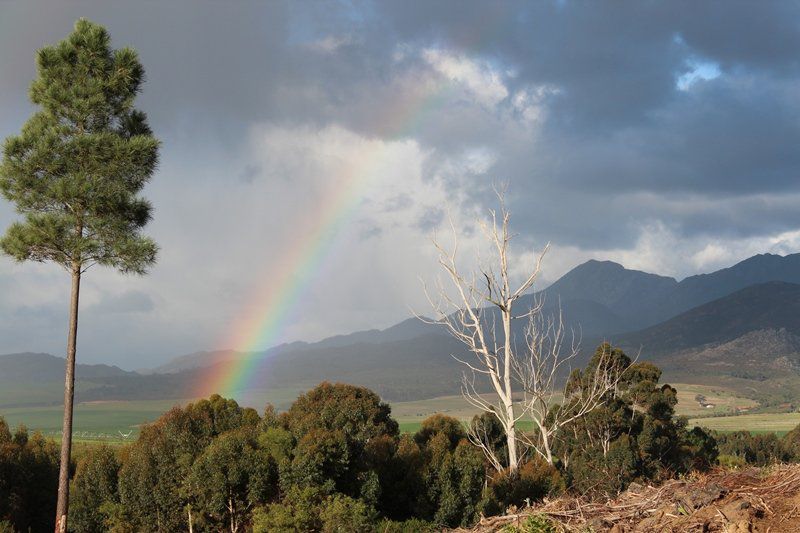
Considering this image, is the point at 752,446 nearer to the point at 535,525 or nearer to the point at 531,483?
the point at 531,483

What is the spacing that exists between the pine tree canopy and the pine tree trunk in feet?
2.70

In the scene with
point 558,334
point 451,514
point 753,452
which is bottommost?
point 753,452

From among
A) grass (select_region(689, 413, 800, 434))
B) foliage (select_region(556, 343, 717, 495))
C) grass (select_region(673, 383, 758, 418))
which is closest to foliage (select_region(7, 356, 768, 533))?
foliage (select_region(556, 343, 717, 495))

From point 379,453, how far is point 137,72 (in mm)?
14834

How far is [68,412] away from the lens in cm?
1711

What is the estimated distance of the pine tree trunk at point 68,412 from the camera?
16.5m

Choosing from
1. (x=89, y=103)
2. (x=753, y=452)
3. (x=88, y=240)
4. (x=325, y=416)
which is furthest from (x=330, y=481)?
(x=753, y=452)

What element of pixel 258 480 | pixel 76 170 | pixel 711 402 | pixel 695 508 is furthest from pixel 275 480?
pixel 711 402

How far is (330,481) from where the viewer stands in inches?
726

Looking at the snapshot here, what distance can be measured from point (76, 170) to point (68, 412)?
6.13m

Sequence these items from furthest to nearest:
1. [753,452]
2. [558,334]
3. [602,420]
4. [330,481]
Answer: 1. [753,452]
2. [602,420]
3. [330,481]
4. [558,334]

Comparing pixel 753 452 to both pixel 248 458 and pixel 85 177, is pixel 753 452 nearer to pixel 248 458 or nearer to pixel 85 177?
pixel 248 458

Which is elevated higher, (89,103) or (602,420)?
(89,103)

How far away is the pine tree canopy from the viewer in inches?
678
